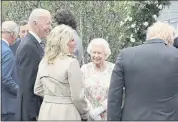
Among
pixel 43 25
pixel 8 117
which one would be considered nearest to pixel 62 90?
pixel 43 25

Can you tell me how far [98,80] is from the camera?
16.0ft

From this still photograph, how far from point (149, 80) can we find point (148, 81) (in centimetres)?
1

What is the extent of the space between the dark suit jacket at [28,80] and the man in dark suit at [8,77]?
83 centimetres

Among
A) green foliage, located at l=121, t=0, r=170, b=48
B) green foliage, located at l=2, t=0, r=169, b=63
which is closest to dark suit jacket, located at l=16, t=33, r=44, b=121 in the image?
green foliage, located at l=121, t=0, r=170, b=48

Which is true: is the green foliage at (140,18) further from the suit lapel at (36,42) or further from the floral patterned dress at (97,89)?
the suit lapel at (36,42)

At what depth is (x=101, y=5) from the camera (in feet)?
36.4

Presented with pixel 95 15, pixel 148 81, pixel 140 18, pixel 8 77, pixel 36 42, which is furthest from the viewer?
pixel 95 15

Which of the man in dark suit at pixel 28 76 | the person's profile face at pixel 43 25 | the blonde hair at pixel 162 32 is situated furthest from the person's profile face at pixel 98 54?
the blonde hair at pixel 162 32

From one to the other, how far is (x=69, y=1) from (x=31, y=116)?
765 cm

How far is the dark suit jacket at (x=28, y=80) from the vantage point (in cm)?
425

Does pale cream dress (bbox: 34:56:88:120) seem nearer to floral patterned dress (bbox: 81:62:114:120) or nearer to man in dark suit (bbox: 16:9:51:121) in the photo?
man in dark suit (bbox: 16:9:51:121)

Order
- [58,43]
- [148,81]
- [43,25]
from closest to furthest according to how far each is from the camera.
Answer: [148,81]
[58,43]
[43,25]

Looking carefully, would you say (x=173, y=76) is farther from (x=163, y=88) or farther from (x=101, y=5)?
(x=101, y=5)

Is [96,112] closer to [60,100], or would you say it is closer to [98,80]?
[98,80]
